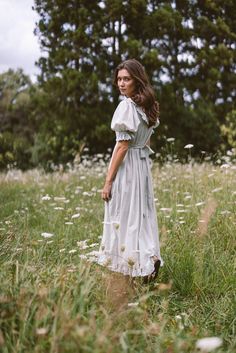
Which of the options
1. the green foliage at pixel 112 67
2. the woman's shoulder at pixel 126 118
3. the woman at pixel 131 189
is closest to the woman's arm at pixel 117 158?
the woman at pixel 131 189

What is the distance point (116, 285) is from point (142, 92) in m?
1.52

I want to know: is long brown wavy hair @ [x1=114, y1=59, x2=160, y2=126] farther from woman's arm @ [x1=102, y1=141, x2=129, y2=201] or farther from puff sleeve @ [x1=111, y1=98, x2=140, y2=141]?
woman's arm @ [x1=102, y1=141, x2=129, y2=201]

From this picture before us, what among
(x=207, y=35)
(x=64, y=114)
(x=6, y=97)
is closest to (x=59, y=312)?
(x=64, y=114)

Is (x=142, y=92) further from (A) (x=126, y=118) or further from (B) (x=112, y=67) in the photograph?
(B) (x=112, y=67)

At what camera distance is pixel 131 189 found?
375cm

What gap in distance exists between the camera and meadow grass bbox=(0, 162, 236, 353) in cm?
213

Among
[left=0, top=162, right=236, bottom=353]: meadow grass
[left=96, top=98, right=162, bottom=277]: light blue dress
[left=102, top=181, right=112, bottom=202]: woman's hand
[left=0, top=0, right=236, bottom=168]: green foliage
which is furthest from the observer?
[left=0, top=0, right=236, bottom=168]: green foliage

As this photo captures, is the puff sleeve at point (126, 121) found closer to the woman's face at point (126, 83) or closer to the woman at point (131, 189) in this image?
the woman at point (131, 189)

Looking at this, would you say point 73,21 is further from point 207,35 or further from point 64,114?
point 207,35

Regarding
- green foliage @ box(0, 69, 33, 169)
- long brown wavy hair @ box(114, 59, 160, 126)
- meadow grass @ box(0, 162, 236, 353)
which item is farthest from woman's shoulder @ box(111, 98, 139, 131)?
green foliage @ box(0, 69, 33, 169)

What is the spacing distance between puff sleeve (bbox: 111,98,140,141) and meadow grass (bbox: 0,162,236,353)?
76cm

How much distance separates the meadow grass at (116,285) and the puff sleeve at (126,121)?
0.76m

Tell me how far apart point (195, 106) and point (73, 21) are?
3.82 m

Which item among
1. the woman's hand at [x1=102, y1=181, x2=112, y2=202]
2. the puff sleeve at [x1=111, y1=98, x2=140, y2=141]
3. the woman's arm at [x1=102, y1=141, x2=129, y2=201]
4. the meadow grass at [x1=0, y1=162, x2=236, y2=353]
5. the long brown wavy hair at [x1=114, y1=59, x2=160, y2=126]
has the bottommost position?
the meadow grass at [x1=0, y1=162, x2=236, y2=353]
